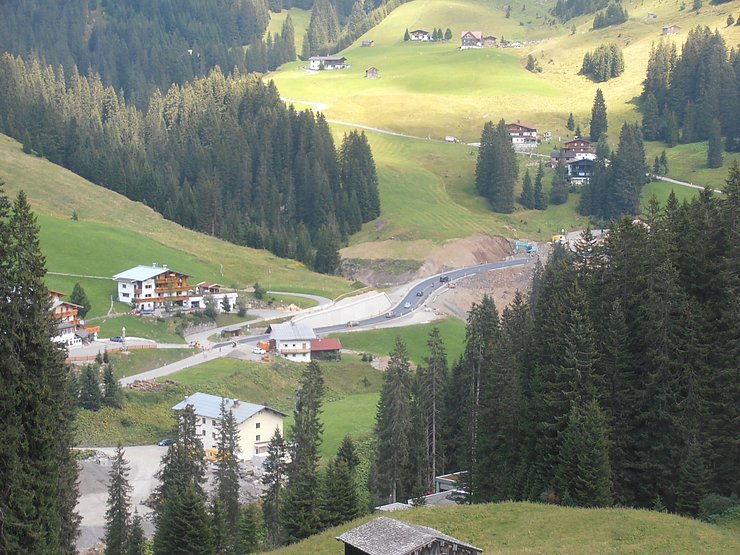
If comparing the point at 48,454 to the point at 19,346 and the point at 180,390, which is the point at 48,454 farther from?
the point at 180,390

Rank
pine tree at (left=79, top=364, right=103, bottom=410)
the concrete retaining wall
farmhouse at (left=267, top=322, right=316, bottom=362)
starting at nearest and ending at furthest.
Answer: pine tree at (left=79, top=364, right=103, bottom=410)
farmhouse at (left=267, top=322, right=316, bottom=362)
the concrete retaining wall

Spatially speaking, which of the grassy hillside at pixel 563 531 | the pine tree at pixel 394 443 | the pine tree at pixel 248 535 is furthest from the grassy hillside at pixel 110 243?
the grassy hillside at pixel 563 531

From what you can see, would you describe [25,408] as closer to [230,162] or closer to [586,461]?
[586,461]

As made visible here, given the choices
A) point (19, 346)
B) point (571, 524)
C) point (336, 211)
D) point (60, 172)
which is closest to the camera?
point (19, 346)

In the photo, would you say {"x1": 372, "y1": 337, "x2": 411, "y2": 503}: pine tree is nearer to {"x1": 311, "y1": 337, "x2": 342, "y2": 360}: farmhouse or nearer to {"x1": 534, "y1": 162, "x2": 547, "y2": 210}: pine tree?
{"x1": 311, "y1": 337, "x2": 342, "y2": 360}: farmhouse

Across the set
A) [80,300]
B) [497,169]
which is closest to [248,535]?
[80,300]

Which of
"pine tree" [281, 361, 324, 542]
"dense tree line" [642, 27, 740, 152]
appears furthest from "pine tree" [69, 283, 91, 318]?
"dense tree line" [642, 27, 740, 152]

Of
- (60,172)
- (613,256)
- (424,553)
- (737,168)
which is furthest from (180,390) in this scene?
(60,172)
